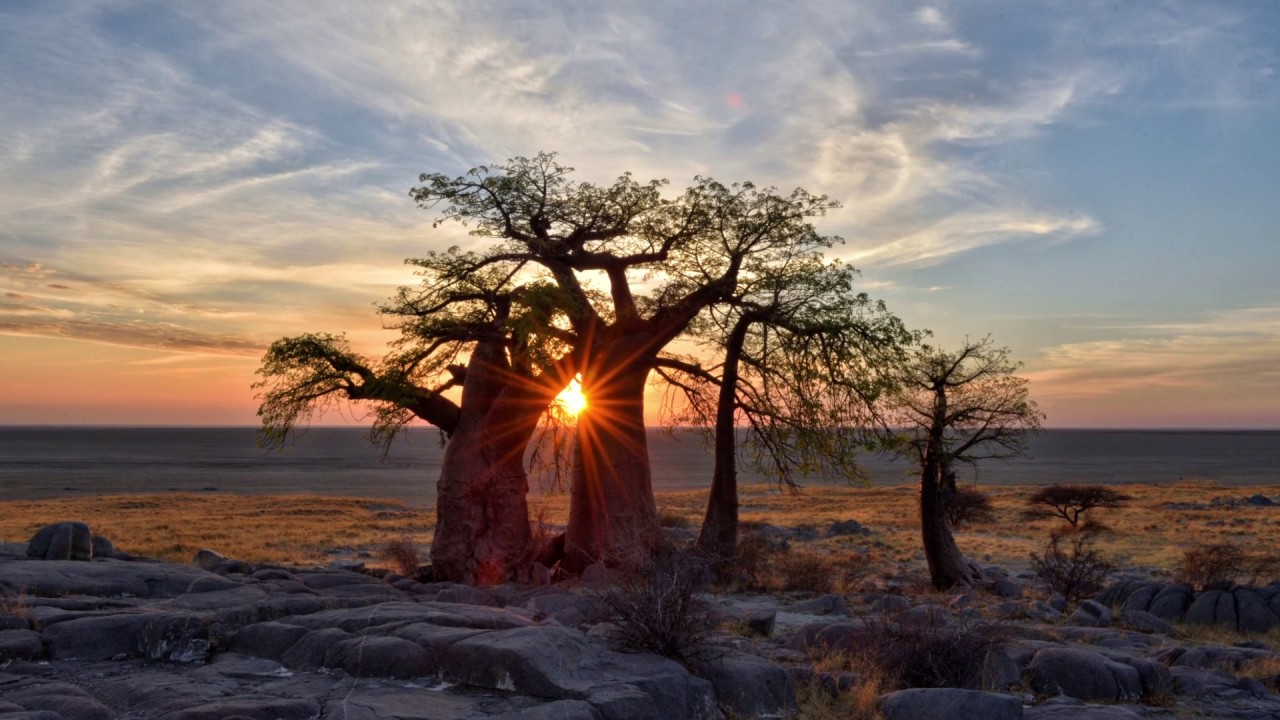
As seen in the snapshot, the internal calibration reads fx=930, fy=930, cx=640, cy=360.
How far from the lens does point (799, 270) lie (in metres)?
18.0

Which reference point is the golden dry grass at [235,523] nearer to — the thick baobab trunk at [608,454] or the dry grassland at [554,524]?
the dry grassland at [554,524]

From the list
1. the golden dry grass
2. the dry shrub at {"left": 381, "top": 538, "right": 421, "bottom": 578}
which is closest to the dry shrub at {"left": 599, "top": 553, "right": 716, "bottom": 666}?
the dry shrub at {"left": 381, "top": 538, "right": 421, "bottom": 578}

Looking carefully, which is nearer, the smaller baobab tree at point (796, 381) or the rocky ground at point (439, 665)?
the rocky ground at point (439, 665)

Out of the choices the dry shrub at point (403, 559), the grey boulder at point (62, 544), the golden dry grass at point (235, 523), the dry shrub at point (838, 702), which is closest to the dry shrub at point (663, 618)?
the dry shrub at point (838, 702)

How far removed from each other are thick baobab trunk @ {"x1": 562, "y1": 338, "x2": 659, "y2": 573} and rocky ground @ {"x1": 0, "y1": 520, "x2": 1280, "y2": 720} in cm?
558

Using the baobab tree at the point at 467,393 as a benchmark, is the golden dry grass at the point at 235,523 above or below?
below

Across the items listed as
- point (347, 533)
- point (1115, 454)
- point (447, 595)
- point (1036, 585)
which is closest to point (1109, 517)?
point (1036, 585)

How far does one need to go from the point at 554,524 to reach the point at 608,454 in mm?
14603

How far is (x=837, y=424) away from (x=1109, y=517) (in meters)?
27.1

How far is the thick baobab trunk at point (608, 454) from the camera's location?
17766mm

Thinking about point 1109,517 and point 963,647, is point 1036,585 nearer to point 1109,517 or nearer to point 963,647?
point 963,647

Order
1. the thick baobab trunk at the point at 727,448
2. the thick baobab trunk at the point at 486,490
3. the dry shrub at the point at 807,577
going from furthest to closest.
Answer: the thick baobab trunk at the point at 727,448 → the dry shrub at the point at 807,577 → the thick baobab trunk at the point at 486,490

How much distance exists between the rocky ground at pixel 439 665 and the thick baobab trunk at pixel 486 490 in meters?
5.27

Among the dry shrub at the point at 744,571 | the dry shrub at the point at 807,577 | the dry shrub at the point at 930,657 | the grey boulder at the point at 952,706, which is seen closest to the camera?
the grey boulder at the point at 952,706
